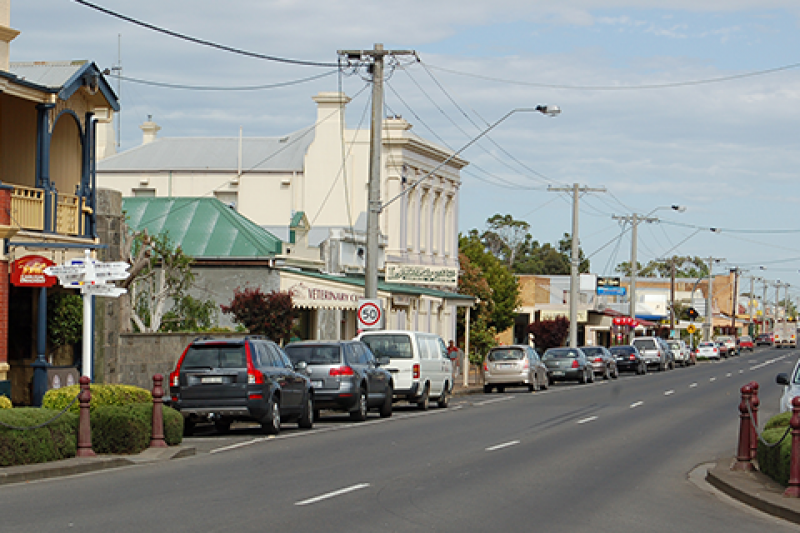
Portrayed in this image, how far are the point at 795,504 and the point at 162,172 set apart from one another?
132 ft

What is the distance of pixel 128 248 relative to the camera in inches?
1114

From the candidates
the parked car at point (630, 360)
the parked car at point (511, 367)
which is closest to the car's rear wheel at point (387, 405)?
the parked car at point (511, 367)

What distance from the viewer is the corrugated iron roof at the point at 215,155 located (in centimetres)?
4894

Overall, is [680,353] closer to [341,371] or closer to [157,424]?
[341,371]

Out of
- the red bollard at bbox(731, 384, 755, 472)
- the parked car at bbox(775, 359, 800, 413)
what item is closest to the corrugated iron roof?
the parked car at bbox(775, 359, 800, 413)

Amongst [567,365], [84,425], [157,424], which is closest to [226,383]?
[157,424]

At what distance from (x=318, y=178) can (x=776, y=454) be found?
36.0 meters

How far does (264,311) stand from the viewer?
31453 millimetres

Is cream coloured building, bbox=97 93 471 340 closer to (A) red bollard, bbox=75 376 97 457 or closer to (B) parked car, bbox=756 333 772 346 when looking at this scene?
(A) red bollard, bbox=75 376 97 457

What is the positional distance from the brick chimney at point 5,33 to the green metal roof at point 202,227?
13.3 m

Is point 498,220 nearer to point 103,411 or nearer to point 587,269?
point 587,269

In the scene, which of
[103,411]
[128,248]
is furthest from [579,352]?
[103,411]

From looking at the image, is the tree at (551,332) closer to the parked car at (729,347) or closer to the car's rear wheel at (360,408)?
the parked car at (729,347)

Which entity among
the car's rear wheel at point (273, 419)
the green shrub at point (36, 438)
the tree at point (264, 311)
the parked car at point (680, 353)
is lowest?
the parked car at point (680, 353)
